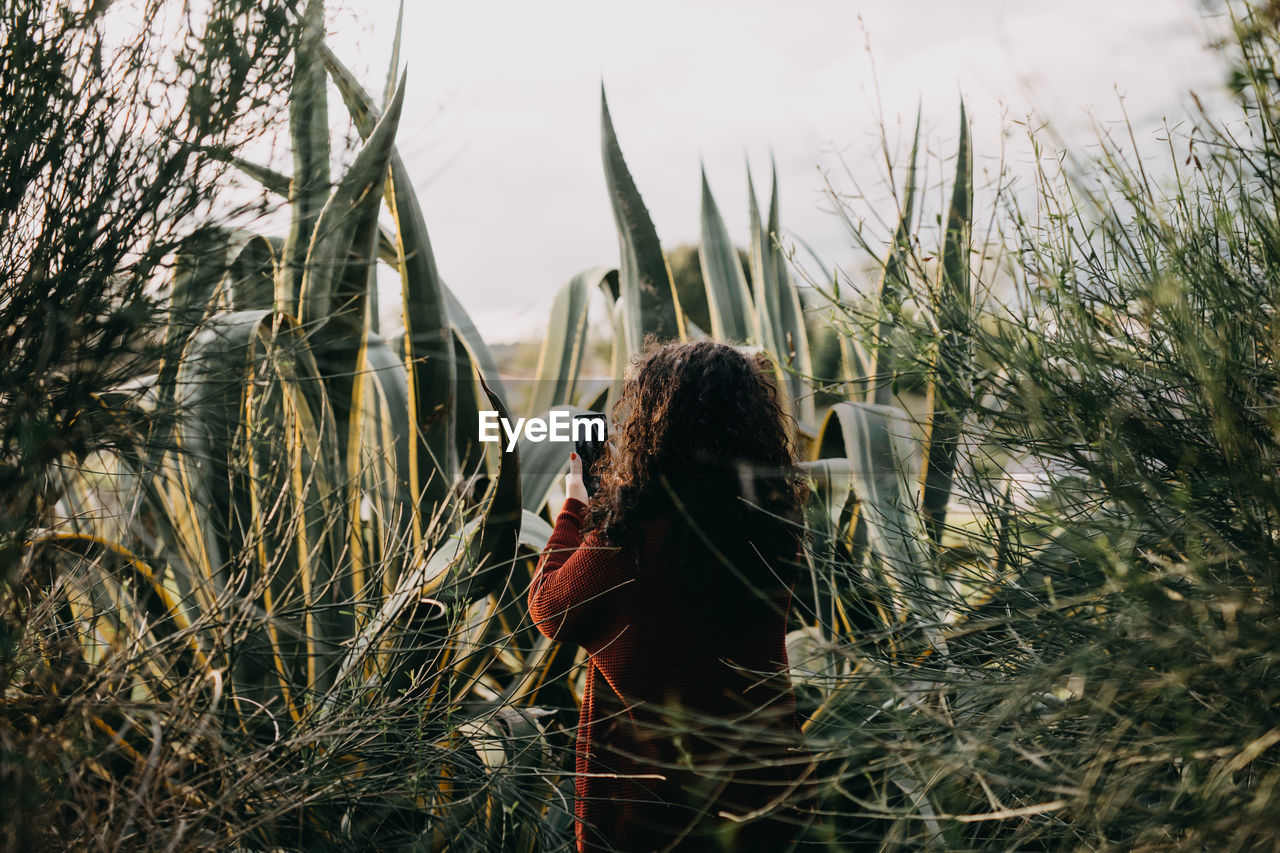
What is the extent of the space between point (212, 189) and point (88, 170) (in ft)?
0.29

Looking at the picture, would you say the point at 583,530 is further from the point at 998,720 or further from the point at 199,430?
the point at 998,720

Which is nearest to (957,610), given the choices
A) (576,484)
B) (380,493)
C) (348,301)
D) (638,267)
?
(576,484)

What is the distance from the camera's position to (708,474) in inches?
36.6

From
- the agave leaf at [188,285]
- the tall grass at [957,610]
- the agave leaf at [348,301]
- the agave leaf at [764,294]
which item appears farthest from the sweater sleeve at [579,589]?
the agave leaf at [764,294]

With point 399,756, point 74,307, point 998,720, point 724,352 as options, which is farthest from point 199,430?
point 998,720

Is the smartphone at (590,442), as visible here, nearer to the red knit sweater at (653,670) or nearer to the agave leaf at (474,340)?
the red knit sweater at (653,670)

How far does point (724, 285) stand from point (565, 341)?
0.41 metres

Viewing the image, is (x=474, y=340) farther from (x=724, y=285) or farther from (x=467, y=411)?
(x=724, y=285)

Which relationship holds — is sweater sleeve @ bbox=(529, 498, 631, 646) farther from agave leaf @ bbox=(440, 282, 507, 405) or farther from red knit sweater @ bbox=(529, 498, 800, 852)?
agave leaf @ bbox=(440, 282, 507, 405)

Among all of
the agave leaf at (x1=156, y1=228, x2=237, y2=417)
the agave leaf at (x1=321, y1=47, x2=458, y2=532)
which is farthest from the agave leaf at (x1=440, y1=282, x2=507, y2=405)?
the agave leaf at (x1=156, y1=228, x2=237, y2=417)

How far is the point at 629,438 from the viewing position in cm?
97

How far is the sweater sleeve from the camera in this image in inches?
35.7

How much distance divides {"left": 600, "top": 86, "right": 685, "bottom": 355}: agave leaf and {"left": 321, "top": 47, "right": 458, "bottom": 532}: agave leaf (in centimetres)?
48

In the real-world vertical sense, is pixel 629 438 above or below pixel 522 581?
above
